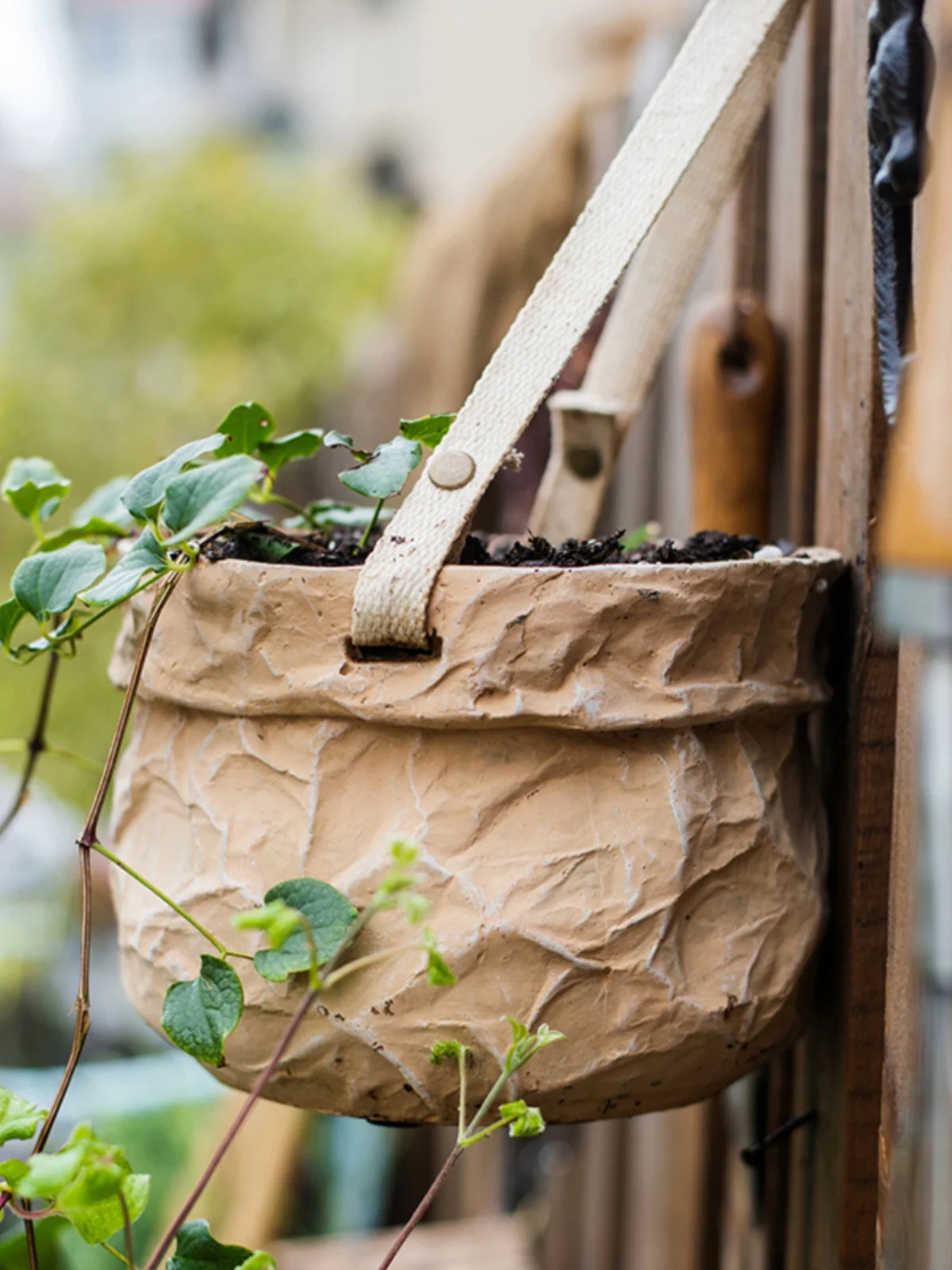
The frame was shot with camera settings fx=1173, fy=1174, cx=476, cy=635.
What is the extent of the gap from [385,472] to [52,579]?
0.49ft

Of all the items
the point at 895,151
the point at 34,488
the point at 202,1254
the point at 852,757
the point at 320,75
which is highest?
the point at 320,75

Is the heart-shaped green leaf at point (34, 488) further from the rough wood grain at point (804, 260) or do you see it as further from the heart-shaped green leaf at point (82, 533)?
the rough wood grain at point (804, 260)

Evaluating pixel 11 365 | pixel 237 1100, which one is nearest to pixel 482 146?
pixel 11 365

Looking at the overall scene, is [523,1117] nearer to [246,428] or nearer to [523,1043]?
[523,1043]

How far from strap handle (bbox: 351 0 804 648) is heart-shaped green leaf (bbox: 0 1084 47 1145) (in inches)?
9.1

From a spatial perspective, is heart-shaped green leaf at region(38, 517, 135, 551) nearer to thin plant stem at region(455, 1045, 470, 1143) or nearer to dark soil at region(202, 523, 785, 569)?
dark soil at region(202, 523, 785, 569)

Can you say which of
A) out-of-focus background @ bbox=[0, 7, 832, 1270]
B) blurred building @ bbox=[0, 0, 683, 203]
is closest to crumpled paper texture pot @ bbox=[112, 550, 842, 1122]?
out-of-focus background @ bbox=[0, 7, 832, 1270]

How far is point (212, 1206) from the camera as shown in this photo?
5.40ft

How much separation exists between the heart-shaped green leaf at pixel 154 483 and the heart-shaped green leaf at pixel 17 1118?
24cm

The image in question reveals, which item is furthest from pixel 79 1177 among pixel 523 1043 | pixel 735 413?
pixel 735 413

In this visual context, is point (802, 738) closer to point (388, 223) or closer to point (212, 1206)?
point (212, 1206)

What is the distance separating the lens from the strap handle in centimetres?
48

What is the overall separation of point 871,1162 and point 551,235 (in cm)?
124

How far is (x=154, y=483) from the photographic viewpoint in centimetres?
49
